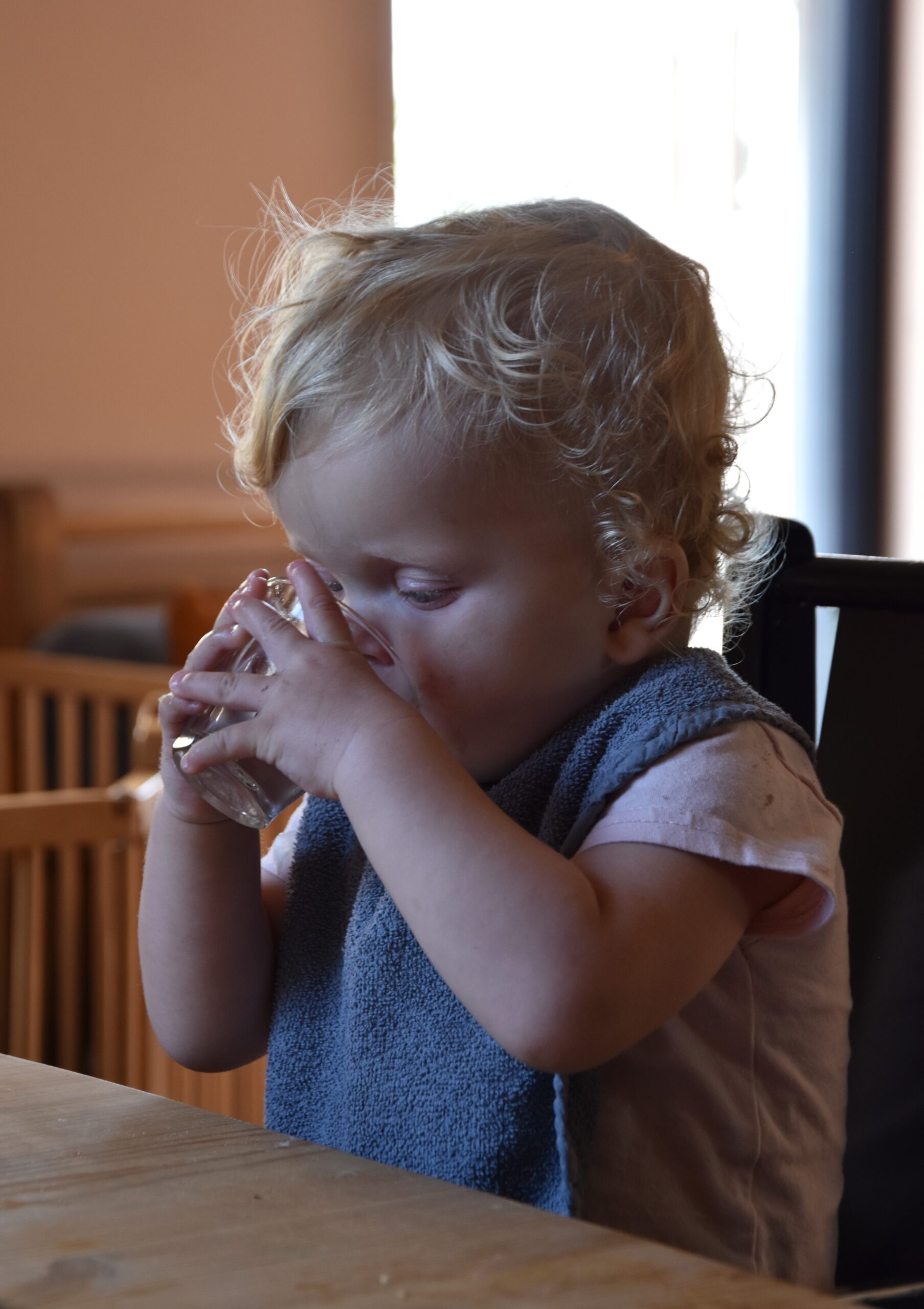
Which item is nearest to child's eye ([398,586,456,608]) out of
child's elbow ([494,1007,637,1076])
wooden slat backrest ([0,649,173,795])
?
child's elbow ([494,1007,637,1076])

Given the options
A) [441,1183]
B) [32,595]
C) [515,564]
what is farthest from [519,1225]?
[32,595]

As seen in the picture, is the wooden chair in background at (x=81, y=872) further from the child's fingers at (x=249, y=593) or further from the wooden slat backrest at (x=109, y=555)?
the child's fingers at (x=249, y=593)

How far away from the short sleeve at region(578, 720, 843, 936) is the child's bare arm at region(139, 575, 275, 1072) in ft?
0.71

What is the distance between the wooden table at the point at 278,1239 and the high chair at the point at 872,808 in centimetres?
37

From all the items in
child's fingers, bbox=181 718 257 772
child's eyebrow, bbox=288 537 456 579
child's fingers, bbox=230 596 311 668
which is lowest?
child's fingers, bbox=181 718 257 772

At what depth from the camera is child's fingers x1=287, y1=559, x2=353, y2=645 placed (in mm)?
637

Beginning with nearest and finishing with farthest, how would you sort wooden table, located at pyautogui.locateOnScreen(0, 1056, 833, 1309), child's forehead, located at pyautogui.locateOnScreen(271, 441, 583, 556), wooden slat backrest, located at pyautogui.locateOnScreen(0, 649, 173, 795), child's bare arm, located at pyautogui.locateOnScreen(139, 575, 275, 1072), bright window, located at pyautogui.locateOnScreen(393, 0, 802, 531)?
wooden table, located at pyautogui.locateOnScreen(0, 1056, 833, 1309) < child's forehead, located at pyautogui.locateOnScreen(271, 441, 583, 556) < child's bare arm, located at pyautogui.locateOnScreen(139, 575, 275, 1072) < wooden slat backrest, located at pyautogui.locateOnScreen(0, 649, 173, 795) < bright window, located at pyautogui.locateOnScreen(393, 0, 802, 531)

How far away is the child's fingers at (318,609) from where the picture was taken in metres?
0.64

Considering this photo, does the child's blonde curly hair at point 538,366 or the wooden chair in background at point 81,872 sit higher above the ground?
the child's blonde curly hair at point 538,366

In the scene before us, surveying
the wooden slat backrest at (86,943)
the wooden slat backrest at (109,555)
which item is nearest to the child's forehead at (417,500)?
the wooden slat backrest at (86,943)

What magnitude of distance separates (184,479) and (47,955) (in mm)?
1210

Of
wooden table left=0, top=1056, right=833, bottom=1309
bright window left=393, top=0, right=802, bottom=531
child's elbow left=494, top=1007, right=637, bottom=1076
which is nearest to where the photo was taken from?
wooden table left=0, top=1056, right=833, bottom=1309

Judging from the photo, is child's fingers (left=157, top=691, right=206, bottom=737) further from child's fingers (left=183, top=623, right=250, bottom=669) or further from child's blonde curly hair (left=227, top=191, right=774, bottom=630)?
child's blonde curly hair (left=227, top=191, right=774, bottom=630)

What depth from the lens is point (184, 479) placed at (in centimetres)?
283
